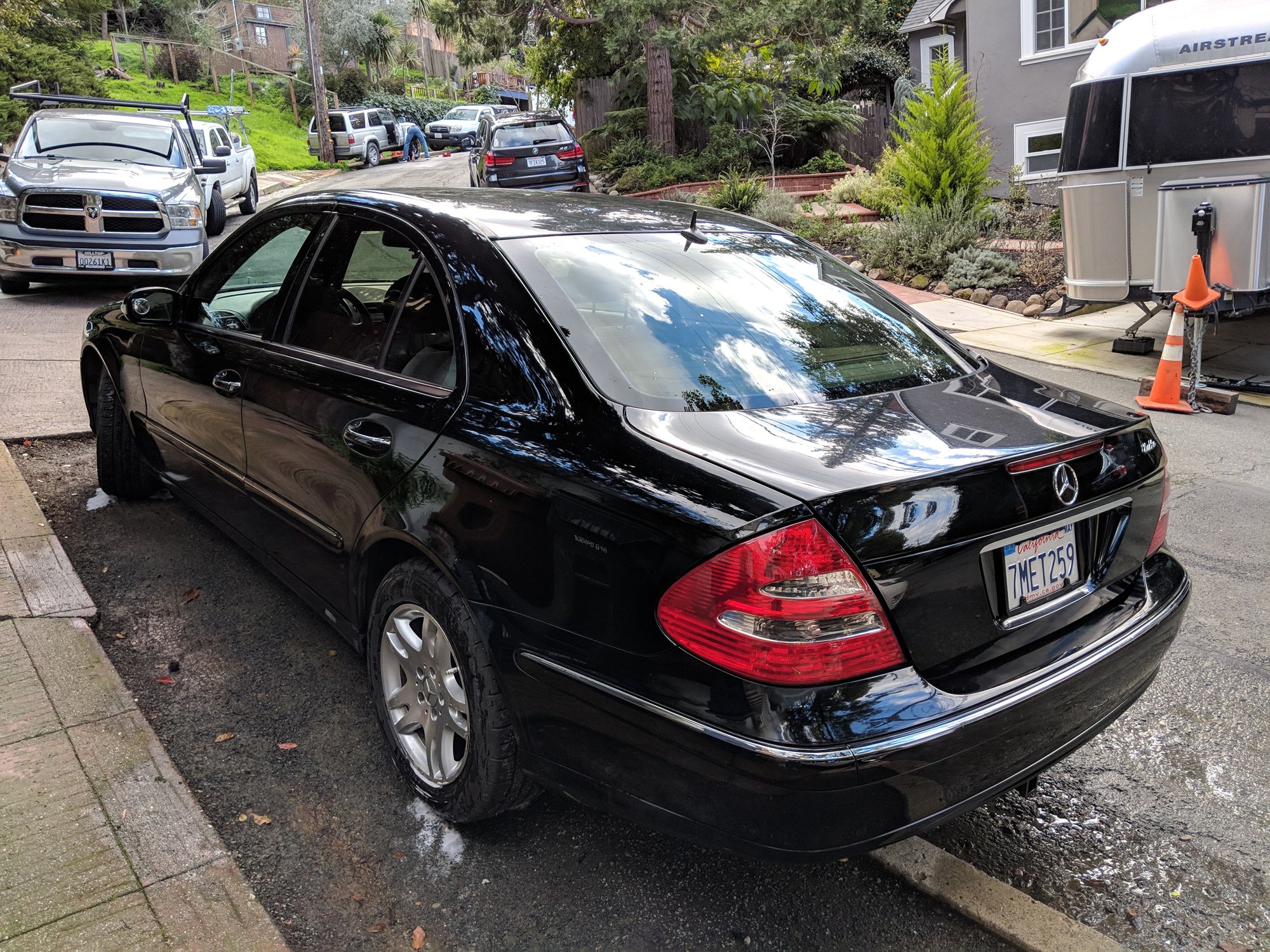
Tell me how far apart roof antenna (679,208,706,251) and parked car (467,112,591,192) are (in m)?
16.4

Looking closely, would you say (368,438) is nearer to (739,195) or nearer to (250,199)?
(739,195)

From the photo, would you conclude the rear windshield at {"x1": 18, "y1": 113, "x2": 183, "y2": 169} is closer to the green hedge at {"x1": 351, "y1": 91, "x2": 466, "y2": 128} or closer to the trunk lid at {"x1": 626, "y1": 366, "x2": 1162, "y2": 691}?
the trunk lid at {"x1": 626, "y1": 366, "x2": 1162, "y2": 691}

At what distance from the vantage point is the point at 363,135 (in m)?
35.6

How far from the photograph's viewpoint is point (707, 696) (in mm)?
2082

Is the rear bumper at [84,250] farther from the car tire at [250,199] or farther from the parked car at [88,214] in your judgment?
the car tire at [250,199]

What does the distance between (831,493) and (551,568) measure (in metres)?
0.66

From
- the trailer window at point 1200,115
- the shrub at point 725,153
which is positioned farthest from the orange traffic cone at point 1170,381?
the shrub at point 725,153

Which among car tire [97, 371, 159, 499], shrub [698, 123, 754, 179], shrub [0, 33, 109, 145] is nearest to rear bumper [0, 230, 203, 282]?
car tire [97, 371, 159, 499]

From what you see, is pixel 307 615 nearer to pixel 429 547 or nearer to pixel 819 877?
pixel 429 547

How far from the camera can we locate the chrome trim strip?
2016mm

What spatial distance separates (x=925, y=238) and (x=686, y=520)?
12.5 m

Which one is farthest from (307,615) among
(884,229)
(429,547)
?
(884,229)

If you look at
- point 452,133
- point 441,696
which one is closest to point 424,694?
point 441,696

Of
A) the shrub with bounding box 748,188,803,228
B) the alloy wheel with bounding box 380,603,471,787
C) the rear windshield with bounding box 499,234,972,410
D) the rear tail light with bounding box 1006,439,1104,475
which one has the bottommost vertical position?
the alloy wheel with bounding box 380,603,471,787
